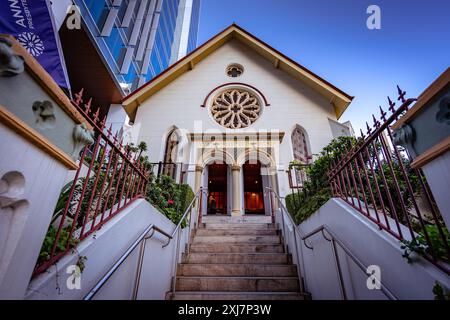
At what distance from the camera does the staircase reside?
10.8ft

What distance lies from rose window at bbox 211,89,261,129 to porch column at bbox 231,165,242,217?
201 cm

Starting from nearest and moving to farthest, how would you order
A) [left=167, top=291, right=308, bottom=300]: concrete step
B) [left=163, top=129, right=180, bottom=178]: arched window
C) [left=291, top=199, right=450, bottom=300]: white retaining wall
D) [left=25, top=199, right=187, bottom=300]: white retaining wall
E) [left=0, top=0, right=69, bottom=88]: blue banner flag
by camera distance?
[left=25, top=199, right=187, bottom=300]: white retaining wall, [left=291, top=199, right=450, bottom=300]: white retaining wall, [left=167, top=291, right=308, bottom=300]: concrete step, [left=0, top=0, right=69, bottom=88]: blue banner flag, [left=163, top=129, right=180, bottom=178]: arched window

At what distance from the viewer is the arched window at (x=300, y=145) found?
899 centimetres

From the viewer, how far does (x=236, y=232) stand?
5250 millimetres

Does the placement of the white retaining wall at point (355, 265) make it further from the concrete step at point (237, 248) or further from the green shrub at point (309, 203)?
the concrete step at point (237, 248)

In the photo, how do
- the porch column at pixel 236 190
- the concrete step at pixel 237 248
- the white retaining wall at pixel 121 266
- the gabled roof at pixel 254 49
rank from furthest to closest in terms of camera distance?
the gabled roof at pixel 254 49
the porch column at pixel 236 190
the concrete step at pixel 237 248
the white retaining wall at pixel 121 266

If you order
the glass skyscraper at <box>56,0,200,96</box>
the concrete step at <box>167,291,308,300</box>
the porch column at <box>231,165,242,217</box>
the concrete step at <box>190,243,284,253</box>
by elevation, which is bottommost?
the concrete step at <box>167,291,308,300</box>

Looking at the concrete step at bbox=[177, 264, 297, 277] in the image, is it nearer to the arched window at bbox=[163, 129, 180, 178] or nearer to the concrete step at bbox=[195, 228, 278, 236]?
the concrete step at bbox=[195, 228, 278, 236]

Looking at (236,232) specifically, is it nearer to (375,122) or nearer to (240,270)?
(240,270)

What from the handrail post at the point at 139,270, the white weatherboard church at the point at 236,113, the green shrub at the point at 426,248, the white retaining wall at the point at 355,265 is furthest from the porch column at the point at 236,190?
the green shrub at the point at 426,248

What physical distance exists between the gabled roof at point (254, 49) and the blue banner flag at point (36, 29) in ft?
17.6

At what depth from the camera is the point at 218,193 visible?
50.2 feet

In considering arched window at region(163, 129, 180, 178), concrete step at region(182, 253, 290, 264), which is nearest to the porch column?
arched window at region(163, 129, 180, 178)

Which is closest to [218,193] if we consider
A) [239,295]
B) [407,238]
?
[239,295]
